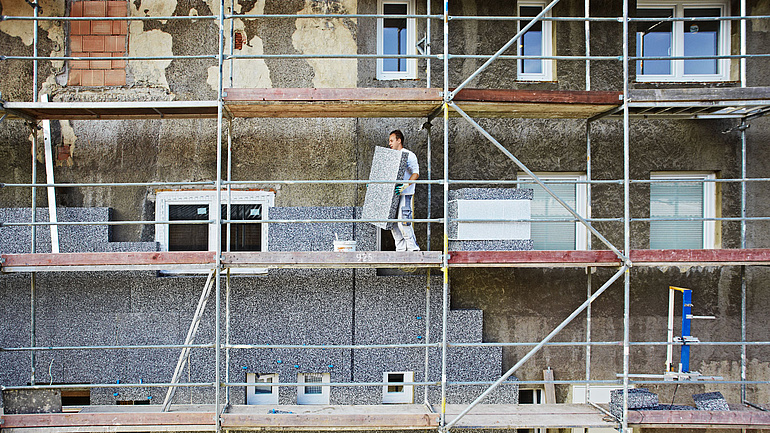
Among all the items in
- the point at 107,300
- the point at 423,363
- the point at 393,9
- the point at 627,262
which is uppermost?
the point at 393,9

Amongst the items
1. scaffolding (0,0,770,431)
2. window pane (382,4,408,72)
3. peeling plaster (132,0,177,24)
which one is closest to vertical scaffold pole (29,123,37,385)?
scaffolding (0,0,770,431)

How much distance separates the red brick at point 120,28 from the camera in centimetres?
593

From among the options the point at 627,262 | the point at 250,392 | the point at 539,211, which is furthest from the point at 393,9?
the point at 250,392

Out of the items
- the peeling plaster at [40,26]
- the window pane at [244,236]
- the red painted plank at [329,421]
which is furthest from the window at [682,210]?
the peeling plaster at [40,26]

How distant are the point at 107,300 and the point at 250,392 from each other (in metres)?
1.85

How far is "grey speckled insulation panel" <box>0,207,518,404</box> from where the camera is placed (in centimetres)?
554

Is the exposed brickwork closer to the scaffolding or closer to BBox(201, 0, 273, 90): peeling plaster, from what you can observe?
the scaffolding

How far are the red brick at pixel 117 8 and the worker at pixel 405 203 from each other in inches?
138

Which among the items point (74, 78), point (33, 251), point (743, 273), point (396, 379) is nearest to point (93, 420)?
point (33, 251)

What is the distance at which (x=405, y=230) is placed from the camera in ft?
17.1

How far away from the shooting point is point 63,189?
5.81 metres

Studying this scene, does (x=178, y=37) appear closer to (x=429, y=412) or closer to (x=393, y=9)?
(x=393, y=9)

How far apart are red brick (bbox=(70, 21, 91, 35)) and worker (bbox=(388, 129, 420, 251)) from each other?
378cm

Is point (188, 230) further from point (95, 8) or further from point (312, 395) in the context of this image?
point (95, 8)
